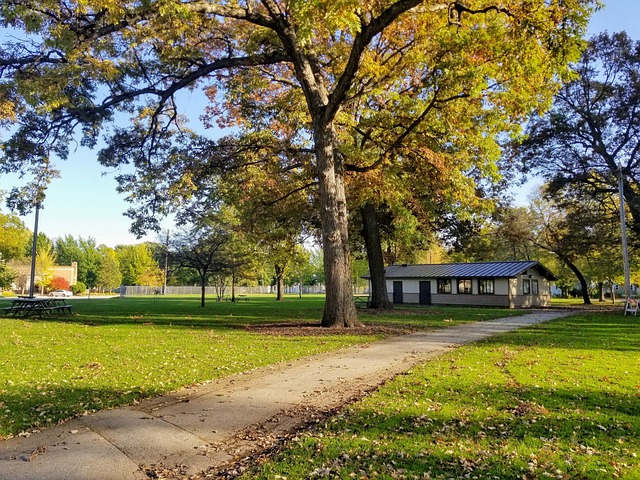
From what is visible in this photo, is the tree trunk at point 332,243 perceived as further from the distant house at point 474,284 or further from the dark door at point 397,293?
the dark door at point 397,293

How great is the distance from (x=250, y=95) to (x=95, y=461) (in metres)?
16.1

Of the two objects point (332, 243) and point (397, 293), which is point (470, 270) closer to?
point (397, 293)

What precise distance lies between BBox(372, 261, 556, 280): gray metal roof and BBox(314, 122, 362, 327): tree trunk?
80.8ft

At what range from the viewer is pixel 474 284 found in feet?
126

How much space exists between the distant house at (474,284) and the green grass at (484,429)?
2884 centimetres

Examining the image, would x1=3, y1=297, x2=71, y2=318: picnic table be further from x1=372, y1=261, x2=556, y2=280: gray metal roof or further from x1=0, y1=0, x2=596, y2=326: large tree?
x1=372, y1=261, x2=556, y2=280: gray metal roof

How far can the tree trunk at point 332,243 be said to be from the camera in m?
14.6

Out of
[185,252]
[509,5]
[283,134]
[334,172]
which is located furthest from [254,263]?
[509,5]

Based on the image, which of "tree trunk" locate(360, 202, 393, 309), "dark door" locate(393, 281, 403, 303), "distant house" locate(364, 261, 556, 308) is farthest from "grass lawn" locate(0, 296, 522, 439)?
"dark door" locate(393, 281, 403, 303)

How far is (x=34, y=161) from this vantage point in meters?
17.0

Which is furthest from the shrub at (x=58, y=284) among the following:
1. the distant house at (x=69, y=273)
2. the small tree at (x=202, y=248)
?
the small tree at (x=202, y=248)

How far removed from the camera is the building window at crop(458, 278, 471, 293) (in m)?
38.9

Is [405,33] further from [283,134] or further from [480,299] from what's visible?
[480,299]

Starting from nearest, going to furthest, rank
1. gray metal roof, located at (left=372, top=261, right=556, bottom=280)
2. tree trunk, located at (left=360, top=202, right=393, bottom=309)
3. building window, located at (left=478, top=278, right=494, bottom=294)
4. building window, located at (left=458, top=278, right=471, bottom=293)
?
tree trunk, located at (left=360, top=202, right=393, bottom=309) < gray metal roof, located at (left=372, top=261, right=556, bottom=280) < building window, located at (left=478, top=278, right=494, bottom=294) < building window, located at (left=458, top=278, right=471, bottom=293)
